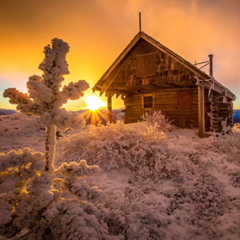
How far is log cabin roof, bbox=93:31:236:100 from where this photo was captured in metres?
7.98

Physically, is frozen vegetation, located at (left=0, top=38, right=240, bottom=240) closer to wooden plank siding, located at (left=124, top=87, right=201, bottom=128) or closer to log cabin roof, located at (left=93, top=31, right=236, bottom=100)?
log cabin roof, located at (left=93, top=31, right=236, bottom=100)

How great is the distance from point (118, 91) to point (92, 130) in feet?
22.7

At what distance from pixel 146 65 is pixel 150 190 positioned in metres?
7.93

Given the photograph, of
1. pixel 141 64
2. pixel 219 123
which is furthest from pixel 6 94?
pixel 219 123

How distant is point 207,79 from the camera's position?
25.6 ft

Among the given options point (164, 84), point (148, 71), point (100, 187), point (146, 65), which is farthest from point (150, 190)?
point (146, 65)

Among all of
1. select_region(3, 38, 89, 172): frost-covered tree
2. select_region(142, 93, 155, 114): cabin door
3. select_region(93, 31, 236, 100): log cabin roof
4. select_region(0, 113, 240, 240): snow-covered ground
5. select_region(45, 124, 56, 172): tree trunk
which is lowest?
select_region(0, 113, 240, 240): snow-covered ground

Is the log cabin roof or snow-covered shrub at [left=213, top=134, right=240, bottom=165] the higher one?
the log cabin roof

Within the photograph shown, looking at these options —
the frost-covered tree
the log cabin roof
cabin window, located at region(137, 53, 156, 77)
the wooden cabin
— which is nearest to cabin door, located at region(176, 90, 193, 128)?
the wooden cabin

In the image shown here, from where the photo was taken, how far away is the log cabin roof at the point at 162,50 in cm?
798

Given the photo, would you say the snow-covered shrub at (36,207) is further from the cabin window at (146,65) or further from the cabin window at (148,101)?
the cabin window at (148,101)

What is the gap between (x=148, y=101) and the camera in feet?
39.0

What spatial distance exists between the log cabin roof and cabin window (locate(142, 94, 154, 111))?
2.82 metres

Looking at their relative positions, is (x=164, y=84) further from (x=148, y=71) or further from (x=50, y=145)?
(x=50, y=145)
